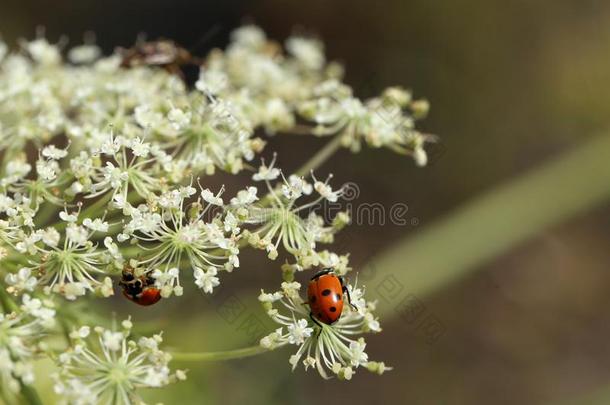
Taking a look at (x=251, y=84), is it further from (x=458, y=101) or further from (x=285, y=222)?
(x=458, y=101)

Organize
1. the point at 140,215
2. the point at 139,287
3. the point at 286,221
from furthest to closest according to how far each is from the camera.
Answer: the point at 286,221 → the point at 139,287 → the point at 140,215

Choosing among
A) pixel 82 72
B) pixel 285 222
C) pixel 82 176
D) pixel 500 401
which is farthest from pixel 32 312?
pixel 500 401

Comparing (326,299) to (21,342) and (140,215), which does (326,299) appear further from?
(21,342)

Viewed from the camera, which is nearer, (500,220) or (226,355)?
(226,355)

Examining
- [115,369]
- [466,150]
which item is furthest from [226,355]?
[466,150]

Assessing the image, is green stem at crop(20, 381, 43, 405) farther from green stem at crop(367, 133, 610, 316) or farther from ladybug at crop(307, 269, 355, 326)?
green stem at crop(367, 133, 610, 316)

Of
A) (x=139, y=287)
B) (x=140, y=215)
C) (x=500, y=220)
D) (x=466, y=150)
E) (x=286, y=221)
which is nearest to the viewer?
(x=140, y=215)
